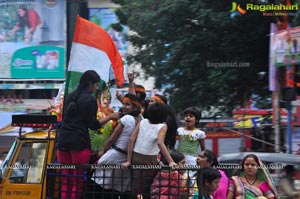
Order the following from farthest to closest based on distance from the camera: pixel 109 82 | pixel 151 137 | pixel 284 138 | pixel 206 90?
pixel 206 90 → pixel 284 138 → pixel 109 82 → pixel 151 137

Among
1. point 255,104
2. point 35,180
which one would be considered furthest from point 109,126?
point 255,104

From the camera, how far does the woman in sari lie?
504 centimetres

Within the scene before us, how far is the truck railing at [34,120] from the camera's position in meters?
6.73

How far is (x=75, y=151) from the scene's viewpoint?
555cm

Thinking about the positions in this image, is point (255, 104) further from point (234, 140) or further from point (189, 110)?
point (189, 110)

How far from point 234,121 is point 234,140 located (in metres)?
0.89

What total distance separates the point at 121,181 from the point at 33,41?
29627mm

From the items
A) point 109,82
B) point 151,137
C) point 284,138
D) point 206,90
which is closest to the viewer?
point 151,137

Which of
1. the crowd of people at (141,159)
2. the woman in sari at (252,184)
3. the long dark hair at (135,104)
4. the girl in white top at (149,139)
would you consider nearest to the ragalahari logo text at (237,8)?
the crowd of people at (141,159)

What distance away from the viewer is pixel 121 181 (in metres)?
5.25

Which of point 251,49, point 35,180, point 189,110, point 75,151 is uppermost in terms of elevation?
point 251,49

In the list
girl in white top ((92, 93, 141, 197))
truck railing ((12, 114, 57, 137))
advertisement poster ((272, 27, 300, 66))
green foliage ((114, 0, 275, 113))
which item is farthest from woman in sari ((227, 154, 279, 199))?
green foliage ((114, 0, 275, 113))

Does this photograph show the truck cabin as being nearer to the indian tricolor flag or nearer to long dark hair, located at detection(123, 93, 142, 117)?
the indian tricolor flag

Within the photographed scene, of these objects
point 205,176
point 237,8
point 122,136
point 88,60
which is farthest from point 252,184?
point 237,8
